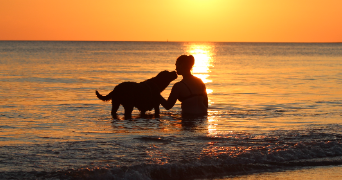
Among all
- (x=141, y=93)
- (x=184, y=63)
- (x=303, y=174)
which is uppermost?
(x=184, y=63)

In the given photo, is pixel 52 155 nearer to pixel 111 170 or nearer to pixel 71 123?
pixel 111 170

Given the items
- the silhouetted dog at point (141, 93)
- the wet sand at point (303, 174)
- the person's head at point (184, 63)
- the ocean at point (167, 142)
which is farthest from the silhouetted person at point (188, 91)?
the wet sand at point (303, 174)

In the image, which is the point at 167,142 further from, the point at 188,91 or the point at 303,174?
the point at 303,174

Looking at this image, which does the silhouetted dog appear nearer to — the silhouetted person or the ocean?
the ocean

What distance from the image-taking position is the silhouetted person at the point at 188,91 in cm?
921

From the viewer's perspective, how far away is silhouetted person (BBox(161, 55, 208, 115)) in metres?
9.21

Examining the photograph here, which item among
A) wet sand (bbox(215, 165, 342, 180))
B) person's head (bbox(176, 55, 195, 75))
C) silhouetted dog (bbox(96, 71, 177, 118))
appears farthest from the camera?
silhouetted dog (bbox(96, 71, 177, 118))

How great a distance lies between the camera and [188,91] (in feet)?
30.7

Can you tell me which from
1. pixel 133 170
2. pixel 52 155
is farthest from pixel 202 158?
pixel 52 155

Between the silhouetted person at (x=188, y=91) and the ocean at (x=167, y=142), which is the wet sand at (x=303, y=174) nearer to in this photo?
the ocean at (x=167, y=142)

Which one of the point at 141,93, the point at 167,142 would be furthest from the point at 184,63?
the point at 167,142

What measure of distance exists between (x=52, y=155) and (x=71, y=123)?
10.9 feet

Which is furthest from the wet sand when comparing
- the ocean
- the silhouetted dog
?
the silhouetted dog

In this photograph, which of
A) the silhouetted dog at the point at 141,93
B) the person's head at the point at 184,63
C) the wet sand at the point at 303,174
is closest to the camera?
the wet sand at the point at 303,174
